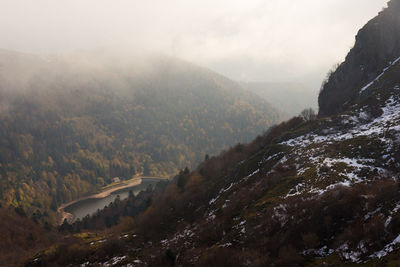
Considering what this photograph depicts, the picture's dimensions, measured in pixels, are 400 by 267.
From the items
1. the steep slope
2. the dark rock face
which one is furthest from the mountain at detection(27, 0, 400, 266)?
the dark rock face

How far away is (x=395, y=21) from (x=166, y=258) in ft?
229

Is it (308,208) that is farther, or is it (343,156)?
(343,156)

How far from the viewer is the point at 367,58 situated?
60625mm

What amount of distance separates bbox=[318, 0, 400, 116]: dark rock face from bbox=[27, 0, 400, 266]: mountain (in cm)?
114

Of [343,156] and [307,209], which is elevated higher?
[343,156]

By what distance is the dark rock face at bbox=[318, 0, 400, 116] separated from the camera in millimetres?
56438

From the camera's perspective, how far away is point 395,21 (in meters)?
59.6

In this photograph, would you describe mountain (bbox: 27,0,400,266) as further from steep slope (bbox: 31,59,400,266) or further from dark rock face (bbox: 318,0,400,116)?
dark rock face (bbox: 318,0,400,116)

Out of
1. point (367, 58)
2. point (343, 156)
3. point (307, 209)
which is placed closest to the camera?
point (307, 209)

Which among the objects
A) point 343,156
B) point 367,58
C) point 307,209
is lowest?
point 307,209

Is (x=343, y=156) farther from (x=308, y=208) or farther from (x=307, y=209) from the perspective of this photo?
(x=307, y=209)

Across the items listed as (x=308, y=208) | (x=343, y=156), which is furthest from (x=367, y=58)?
(x=308, y=208)

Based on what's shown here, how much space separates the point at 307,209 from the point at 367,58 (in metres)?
53.5

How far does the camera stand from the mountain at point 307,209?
18.1 metres
